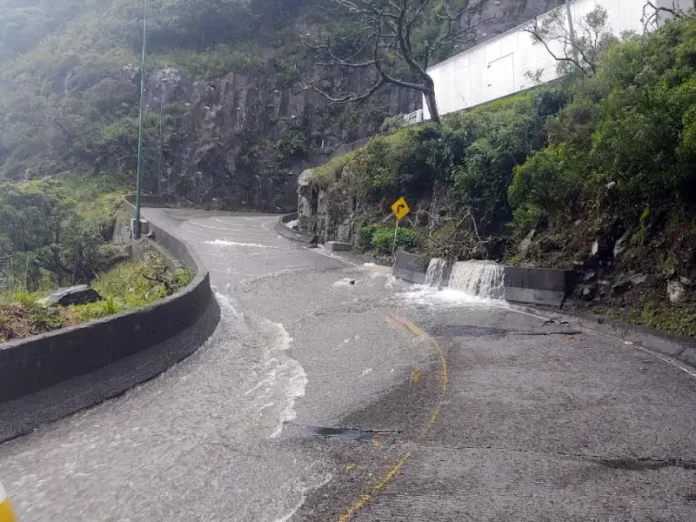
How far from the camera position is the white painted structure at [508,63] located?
26.7m

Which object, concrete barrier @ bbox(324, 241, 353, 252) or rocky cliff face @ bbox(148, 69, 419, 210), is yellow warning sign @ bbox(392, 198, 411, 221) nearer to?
concrete barrier @ bbox(324, 241, 353, 252)

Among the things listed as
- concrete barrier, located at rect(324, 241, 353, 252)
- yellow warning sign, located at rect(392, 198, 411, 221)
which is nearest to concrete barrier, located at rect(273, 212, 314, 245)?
concrete barrier, located at rect(324, 241, 353, 252)

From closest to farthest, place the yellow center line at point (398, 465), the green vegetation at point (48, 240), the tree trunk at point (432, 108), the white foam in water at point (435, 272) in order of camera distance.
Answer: the yellow center line at point (398, 465), the white foam in water at point (435, 272), the green vegetation at point (48, 240), the tree trunk at point (432, 108)

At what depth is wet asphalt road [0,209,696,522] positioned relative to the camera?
18.8 ft

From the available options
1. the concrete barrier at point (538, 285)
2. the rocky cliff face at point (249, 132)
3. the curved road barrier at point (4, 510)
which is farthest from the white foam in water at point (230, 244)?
the rocky cliff face at point (249, 132)

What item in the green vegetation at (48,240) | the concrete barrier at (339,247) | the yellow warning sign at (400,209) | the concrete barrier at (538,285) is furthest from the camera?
the concrete barrier at (339,247)

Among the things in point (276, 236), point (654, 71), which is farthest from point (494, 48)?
point (654, 71)

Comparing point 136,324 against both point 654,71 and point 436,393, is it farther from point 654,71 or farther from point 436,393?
point 654,71

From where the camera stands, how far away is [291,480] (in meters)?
6.27

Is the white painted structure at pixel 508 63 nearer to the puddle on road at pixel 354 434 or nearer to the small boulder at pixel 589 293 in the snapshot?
the small boulder at pixel 589 293

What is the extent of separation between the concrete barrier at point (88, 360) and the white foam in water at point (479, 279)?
827 cm

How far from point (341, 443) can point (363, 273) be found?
54.2 ft

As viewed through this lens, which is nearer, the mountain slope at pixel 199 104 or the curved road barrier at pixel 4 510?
the curved road barrier at pixel 4 510

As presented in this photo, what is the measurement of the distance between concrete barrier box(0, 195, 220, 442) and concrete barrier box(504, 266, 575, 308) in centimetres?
825
